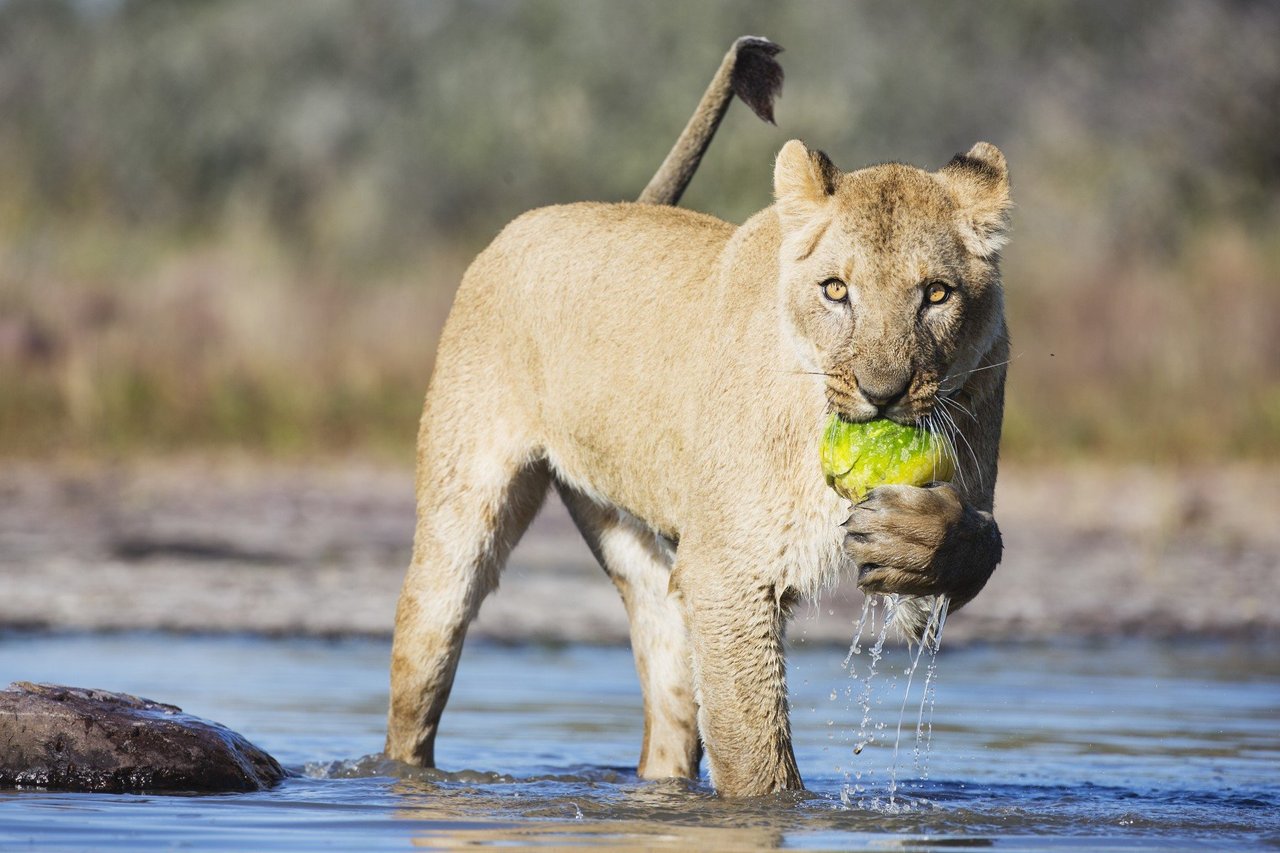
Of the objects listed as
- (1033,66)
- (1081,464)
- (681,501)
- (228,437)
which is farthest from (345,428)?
(1033,66)

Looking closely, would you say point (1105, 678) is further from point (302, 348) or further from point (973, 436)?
point (302, 348)

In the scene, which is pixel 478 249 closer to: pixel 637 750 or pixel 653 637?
pixel 637 750

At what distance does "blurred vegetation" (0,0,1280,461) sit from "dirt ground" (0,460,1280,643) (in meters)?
0.70

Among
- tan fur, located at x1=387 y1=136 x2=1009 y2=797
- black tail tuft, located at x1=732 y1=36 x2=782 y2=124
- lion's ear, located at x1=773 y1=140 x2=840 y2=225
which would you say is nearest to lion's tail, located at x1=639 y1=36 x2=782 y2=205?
black tail tuft, located at x1=732 y1=36 x2=782 y2=124

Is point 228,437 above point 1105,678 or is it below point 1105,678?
above

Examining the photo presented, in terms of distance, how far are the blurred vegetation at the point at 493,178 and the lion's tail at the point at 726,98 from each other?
1.59 m

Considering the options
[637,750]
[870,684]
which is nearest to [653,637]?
[637,750]

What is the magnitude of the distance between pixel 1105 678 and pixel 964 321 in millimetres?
3734

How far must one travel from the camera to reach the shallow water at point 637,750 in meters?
4.94

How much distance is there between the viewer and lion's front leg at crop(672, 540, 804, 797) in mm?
5051

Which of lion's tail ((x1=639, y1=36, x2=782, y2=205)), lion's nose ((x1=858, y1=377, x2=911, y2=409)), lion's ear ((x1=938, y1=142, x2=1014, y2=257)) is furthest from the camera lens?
lion's tail ((x1=639, y1=36, x2=782, y2=205))

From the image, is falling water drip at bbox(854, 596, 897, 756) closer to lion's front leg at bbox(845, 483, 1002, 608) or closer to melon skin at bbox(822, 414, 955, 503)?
lion's front leg at bbox(845, 483, 1002, 608)

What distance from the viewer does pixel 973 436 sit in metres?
5.04

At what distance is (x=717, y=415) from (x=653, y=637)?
1279mm
